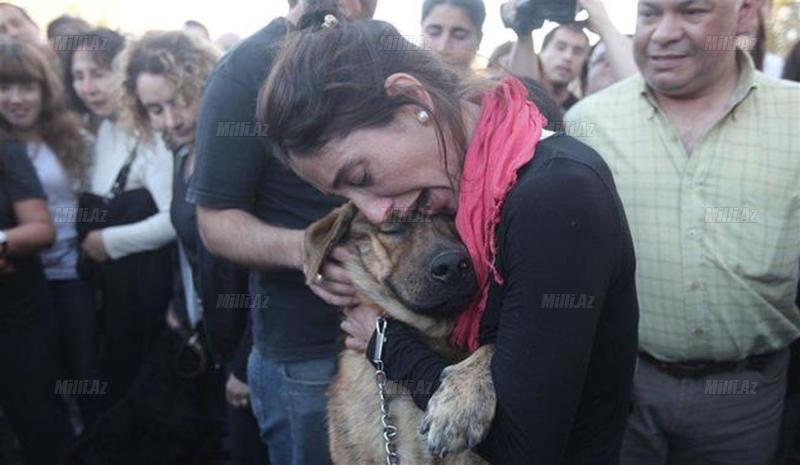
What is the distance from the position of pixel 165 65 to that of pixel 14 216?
129 cm

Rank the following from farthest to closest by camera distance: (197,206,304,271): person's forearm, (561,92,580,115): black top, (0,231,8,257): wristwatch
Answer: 1. (561,92,580,115): black top
2. (0,231,8,257): wristwatch
3. (197,206,304,271): person's forearm

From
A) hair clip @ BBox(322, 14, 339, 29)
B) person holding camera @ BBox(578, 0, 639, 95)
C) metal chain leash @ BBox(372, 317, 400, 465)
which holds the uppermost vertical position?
hair clip @ BBox(322, 14, 339, 29)

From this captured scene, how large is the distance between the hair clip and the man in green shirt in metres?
1.54

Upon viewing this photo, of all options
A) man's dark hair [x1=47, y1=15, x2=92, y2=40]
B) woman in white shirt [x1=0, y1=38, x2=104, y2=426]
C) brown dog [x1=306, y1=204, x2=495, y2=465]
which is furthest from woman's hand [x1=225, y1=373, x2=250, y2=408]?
man's dark hair [x1=47, y1=15, x2=92, y2=40]

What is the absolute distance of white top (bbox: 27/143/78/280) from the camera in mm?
5008

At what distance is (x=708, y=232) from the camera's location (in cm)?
297

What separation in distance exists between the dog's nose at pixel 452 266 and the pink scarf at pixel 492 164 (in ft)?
0.17

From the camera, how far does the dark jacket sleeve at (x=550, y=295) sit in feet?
5.11

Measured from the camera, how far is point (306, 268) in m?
2.49

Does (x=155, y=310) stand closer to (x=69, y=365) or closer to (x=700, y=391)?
(x=69, y=365)

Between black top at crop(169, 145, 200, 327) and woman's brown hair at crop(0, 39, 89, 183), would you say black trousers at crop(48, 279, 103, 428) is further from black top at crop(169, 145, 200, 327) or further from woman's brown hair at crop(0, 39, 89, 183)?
black top at crop(169, 145, 200, 327)

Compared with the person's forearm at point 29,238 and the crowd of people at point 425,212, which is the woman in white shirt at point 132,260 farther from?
the person's forearm at point 29,238

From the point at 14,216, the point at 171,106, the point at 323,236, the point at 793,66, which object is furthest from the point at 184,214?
the point at 793,66

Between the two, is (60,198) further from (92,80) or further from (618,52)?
(618,52)
